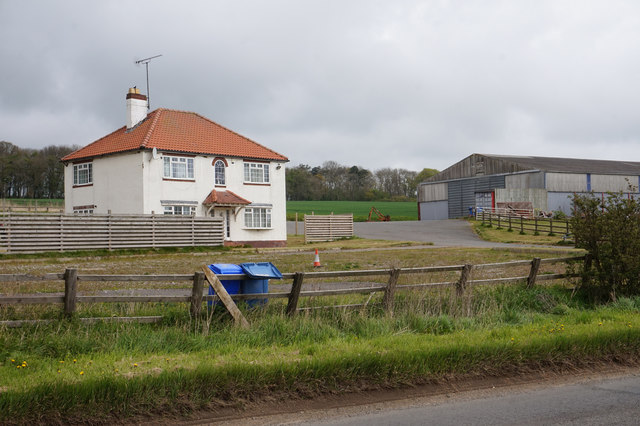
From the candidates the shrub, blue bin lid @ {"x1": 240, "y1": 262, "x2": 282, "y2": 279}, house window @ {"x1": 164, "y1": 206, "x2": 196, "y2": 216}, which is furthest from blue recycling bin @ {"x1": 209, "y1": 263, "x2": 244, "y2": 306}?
house window @ {"x1": 164, "y1": 206, "x2": 196, "y2": 216}

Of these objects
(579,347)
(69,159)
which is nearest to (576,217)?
(579,347)

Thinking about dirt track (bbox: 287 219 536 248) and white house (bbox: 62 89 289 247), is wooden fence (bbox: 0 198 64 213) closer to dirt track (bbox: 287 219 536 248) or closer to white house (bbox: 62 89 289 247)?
white house (bbox: 62 89 289 247)

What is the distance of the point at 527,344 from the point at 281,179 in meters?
32.8

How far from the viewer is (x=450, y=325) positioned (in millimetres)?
9391

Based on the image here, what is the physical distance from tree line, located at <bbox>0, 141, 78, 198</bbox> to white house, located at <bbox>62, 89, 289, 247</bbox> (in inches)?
2081

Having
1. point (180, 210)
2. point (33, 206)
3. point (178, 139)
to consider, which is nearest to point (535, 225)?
point (180, 210)

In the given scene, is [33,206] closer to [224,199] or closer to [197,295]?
[224,199]

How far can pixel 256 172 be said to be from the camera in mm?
39062

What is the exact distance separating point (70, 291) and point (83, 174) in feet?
106

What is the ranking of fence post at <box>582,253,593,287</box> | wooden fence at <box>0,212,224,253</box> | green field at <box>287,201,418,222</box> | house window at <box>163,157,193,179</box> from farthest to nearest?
1. green field at <box>287,201,418,222</box>
2. house window at <box>163,157,193,179</box>
3. wooden fence at <box>0,212,224,253</box>
4. fence post at <box>582,253,593,287</box>

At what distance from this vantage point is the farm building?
53.4 m

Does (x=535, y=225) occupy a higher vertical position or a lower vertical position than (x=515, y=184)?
lower

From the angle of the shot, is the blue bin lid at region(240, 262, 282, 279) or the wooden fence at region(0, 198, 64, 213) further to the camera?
the wooden fence at region(0, 198, 64, 213)

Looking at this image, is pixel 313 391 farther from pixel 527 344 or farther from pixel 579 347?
pixel 579 347
